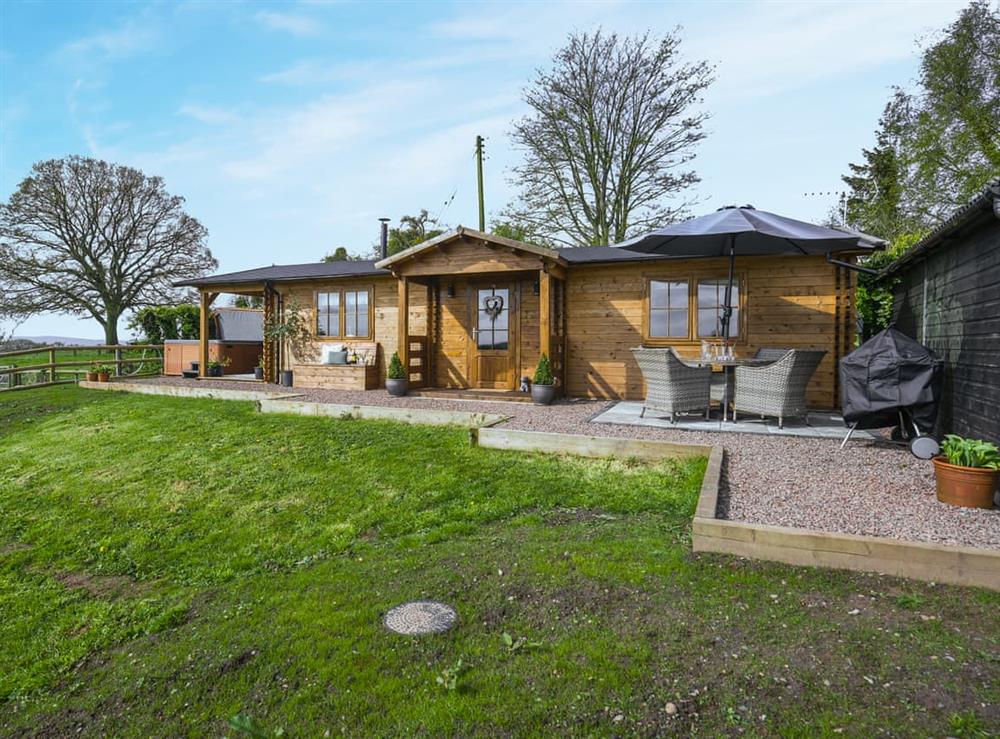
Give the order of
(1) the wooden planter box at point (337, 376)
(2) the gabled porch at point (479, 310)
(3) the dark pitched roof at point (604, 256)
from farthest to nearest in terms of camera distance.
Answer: (1) the wooden planter box at point (337, 376) < (2) the gabled porch at point (479, 310) < (3) the dark pitched roof at point (604, 256)

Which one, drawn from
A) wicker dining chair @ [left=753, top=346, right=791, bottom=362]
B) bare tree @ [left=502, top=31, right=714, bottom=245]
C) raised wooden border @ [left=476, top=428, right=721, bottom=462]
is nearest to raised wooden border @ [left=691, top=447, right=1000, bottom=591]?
raised wooden border @ [left=476, top=428, right=721, bottom=462]

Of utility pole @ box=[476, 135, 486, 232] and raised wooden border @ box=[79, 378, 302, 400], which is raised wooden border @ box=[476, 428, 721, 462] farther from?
utility pole @ box=[476, 135, 486, 232]

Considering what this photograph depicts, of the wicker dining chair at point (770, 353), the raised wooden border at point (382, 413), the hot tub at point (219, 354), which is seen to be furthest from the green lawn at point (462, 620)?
the hot tub at point (219, 354)

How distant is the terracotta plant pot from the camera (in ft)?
11.9

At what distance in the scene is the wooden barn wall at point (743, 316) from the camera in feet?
26.9

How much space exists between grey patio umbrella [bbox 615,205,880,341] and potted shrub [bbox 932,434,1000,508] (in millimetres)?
3015

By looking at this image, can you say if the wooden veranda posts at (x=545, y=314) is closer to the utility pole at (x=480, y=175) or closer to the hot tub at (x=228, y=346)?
the hot tub at (x=228, y=346)

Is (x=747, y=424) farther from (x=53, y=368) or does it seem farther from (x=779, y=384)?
(x=53, y=368)

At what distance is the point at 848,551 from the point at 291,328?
37.3ft

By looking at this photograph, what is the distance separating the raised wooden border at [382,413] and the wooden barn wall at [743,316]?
2.94 m

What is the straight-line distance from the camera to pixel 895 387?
509 cm

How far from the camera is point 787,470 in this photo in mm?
4699

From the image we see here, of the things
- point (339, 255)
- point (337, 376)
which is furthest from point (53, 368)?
point (339, 255)

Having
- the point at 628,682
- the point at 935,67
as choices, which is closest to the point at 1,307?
the point at 628,682
